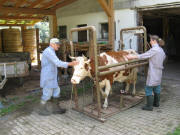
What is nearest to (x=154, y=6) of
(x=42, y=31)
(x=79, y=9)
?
(x=79, y=9)

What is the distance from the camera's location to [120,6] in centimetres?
1091

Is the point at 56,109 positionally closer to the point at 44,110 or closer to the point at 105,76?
the point at 44,110

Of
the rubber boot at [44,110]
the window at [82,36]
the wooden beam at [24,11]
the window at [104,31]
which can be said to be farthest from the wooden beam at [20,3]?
the rubber boot at [44,110]

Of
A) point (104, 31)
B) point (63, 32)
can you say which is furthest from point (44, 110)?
point (63, 32)

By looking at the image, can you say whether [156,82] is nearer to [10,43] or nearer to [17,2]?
[17,2]

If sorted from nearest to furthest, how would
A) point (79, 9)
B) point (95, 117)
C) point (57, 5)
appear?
point (95, 117), point (57, 5), point (79, 9)

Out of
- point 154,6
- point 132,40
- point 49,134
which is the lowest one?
point 49,134

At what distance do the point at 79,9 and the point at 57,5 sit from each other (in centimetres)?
167

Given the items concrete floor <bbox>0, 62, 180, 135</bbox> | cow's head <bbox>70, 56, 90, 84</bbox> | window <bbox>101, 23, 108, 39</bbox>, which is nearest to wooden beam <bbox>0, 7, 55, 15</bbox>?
window <bbox>101, 23, 108, 39</bbox>

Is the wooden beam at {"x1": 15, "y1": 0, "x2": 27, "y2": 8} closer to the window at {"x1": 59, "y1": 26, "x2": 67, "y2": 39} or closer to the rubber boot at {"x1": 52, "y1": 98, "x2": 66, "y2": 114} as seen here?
the window at {"x1": 59, "y1": 26, "x2": 67, "y2": 39}

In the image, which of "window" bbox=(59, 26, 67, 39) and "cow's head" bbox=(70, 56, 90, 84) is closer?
"cow's head" bbox=(70, 56, 90, 84)

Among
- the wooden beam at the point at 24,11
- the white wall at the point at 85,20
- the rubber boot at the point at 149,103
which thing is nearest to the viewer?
the rubber boot at the point at 149,103

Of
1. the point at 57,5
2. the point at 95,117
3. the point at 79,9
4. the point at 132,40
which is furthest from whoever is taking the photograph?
the point at 79,9

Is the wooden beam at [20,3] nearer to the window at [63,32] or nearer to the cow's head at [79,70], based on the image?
the window at [63,32]
